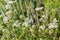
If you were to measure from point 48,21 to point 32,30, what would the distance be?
19cm

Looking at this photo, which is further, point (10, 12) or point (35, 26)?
point (10, 12)

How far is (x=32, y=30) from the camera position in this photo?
1.78 meters

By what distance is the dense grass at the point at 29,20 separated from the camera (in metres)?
1.76

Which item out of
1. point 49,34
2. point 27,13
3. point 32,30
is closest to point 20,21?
point 27,13

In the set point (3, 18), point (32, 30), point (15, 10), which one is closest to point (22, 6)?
point (15, 10)

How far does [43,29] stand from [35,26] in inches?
4.6

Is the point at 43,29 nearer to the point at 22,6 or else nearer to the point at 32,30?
the point at 32,30

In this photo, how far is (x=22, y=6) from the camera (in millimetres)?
2037

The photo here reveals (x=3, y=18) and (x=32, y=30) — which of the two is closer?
(x=32, y=30)

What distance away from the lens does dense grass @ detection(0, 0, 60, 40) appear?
176 centimetres

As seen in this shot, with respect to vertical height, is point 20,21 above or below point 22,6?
below

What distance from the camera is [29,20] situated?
187 cm

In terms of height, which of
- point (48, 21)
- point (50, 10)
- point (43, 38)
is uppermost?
point (50, 10)

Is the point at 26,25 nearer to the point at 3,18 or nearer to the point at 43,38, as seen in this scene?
the point at 43,38
